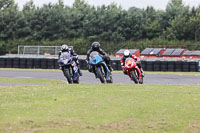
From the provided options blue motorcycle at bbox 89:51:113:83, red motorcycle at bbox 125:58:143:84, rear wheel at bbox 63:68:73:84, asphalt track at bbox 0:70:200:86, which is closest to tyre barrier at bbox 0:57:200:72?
asphalt track at bbox 0:70:200:86

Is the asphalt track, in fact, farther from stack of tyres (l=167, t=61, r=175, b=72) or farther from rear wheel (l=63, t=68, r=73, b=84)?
stack of tyres (l=167, t=61, r=175, b=72)

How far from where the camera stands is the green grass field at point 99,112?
25.3 ft

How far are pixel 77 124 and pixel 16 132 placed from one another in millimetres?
1053

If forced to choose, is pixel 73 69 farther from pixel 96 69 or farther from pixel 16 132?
pixel 16 132

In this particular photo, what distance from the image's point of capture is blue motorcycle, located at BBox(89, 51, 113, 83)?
59.6 ft

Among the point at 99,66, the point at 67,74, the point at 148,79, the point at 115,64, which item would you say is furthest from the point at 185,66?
the point at 99,66

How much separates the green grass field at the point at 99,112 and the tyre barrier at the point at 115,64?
82.2 feet

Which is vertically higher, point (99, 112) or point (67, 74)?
point (67, 74)

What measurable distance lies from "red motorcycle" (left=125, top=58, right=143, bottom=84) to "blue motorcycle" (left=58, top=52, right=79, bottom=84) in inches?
87.6

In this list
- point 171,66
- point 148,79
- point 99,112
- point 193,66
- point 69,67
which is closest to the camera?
point 99,112

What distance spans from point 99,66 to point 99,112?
9.40 metres

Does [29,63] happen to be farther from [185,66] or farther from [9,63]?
[185,66]

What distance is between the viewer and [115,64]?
129ft

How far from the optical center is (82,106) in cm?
962
